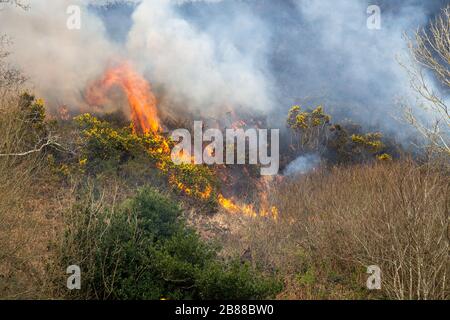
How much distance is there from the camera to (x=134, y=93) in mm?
41500

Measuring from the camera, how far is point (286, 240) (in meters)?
15.9

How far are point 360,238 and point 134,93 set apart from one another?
107 feet

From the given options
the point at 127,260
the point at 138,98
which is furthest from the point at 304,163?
the point at 127,260

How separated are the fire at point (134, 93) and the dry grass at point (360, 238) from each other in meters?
20.5

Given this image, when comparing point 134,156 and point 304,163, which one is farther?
point 304,163

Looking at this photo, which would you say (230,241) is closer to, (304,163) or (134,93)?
(304,163)

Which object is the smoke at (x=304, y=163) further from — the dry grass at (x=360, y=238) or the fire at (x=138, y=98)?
the dry grass at (x=360, y=238)

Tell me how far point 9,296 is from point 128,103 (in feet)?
104

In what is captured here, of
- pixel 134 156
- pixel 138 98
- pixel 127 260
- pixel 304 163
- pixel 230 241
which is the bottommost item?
pixel 127 260

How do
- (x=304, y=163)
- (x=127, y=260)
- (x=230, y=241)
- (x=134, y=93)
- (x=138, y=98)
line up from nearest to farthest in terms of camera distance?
(x=127, y=260)
(x=230, y=241)
(x=138, y=98)
(x=134, y=93)
(x=304, y=163)

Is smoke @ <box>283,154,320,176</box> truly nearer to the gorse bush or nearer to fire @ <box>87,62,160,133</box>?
fire @ <box>87,62,160,133</box>

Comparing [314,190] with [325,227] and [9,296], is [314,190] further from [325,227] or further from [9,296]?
[9,296]

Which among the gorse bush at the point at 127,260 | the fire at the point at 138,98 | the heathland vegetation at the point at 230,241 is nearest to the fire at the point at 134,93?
the fire at the point at 138,98

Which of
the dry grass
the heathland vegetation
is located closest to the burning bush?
the dry grass
